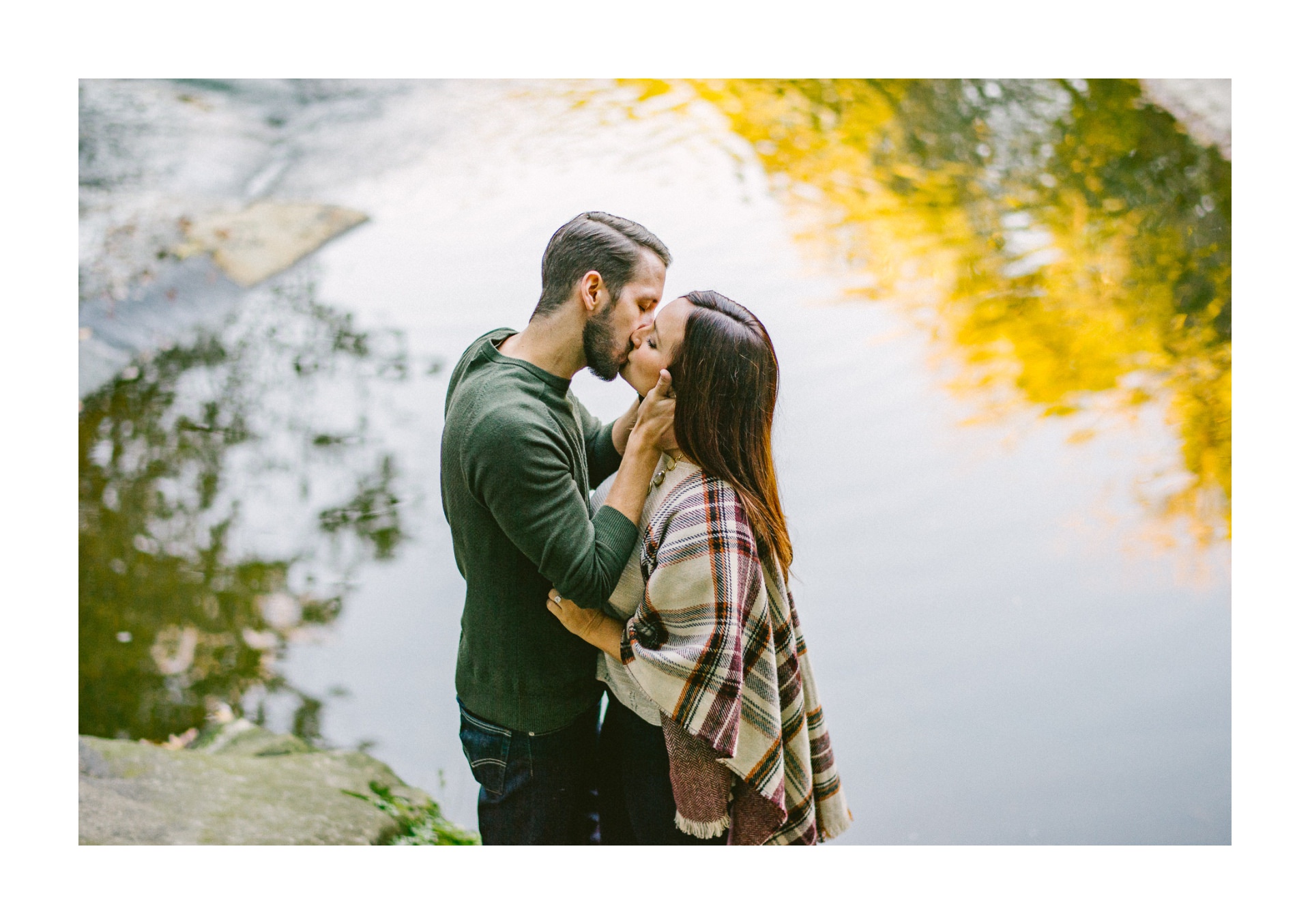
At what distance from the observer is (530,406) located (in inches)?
66.4

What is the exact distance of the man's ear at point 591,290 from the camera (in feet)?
5.85

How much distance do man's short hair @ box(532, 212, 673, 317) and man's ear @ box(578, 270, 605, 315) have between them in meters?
0.01

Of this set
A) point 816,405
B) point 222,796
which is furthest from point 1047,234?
point 222,796

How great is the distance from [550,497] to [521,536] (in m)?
0.09

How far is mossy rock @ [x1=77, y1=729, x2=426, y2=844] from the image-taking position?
2219mm

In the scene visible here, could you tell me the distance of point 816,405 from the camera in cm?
238

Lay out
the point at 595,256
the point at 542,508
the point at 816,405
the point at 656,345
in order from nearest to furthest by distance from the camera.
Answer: the point at 542,508 → the point at 656,345 → the point at 595,256 → the point at 816,405

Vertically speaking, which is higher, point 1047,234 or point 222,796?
point 1047,234

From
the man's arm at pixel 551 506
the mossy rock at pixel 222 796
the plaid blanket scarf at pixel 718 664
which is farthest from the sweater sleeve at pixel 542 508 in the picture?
the mossy rock at pixel 222 796

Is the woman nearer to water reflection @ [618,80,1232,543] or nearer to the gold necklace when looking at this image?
the gold necklace

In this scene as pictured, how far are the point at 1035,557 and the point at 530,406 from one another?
1545mm

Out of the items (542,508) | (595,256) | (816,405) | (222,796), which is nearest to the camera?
(542,508)

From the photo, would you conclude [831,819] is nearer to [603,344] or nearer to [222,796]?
[603,344]
